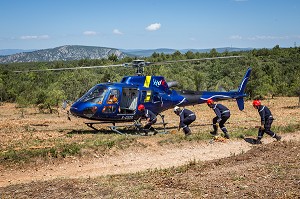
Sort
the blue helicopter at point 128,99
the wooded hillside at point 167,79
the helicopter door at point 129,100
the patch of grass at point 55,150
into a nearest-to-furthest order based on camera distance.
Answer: the patch of grass at point 55,150
the blue helicopter at point 128,99
the helicopter door at point 129,100
the wooded hillside at point 167,79

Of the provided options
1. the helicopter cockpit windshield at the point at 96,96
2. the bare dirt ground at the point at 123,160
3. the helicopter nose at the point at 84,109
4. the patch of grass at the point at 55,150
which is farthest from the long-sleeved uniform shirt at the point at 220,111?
the helicopter nose at the point at 84,109

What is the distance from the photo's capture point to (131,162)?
41.3ft

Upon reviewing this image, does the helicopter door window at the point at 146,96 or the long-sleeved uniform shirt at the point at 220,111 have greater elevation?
the helicopter door window at the point at 146,96

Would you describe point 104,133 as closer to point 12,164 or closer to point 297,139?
point 12,164

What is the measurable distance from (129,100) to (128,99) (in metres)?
0.07

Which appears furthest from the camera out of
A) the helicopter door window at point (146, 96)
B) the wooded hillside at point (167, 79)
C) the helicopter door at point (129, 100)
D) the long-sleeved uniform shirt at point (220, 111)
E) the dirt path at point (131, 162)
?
the wooded hillside at point (167, 79)

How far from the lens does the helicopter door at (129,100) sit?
56.5 ft

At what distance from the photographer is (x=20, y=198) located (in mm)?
8266

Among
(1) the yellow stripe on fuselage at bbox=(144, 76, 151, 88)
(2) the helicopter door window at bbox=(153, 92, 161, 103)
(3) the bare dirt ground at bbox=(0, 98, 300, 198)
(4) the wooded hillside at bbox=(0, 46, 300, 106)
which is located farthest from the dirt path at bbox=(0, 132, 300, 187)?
(4) the wooded hillside at bbox=(0, 46, 300, 106)

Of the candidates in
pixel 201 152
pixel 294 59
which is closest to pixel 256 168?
pixel 201 152

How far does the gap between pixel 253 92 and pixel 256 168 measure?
3034cm

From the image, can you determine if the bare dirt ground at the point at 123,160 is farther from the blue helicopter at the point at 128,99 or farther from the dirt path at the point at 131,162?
the blue helicopter at the point at 128,99

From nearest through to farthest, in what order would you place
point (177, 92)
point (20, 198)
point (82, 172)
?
point (20, 198) → point (82, 172) → point (177, 92)

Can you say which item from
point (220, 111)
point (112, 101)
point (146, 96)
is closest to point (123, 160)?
point (112, 101)
